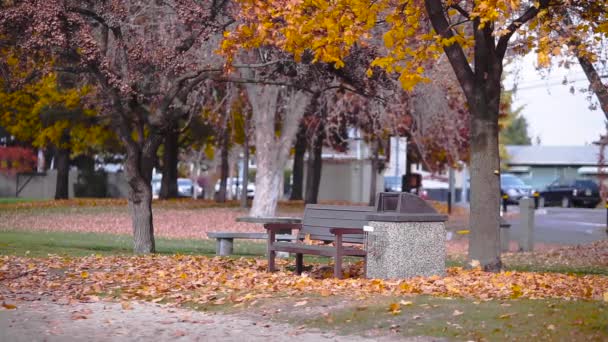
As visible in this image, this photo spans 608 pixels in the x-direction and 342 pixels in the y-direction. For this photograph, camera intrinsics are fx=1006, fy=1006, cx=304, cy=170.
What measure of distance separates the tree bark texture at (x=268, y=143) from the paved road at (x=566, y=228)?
23.6 ft

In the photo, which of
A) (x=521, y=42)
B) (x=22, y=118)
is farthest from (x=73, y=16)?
(x=22, y=118)

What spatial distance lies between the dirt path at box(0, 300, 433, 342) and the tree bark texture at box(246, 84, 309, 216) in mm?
18353

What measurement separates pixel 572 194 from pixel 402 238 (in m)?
47.1

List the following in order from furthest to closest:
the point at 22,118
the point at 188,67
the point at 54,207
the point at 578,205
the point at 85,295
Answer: the point at 578,205, the point at 22,118, the point at 54,207, the point at 188,67, the point at 85,295

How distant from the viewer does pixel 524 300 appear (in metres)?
10.3

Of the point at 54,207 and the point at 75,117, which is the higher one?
the point at 75,117

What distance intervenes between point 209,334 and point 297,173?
41.2m

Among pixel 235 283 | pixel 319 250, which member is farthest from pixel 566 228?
pixel 235 283

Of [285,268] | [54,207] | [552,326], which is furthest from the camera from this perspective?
[54,207]

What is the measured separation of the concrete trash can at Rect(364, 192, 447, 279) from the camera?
12531mm

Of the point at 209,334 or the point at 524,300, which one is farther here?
the point at 524,300

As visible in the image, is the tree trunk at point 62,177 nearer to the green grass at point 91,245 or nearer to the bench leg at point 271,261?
the green grass at point 91,245

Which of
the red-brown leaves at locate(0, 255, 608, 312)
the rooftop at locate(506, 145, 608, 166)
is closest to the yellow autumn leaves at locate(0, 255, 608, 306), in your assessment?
the red-brown leaves at locate(0, 255, 608, 312)

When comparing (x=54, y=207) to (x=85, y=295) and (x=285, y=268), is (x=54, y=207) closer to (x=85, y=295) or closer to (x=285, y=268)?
(x=285, y=268)
